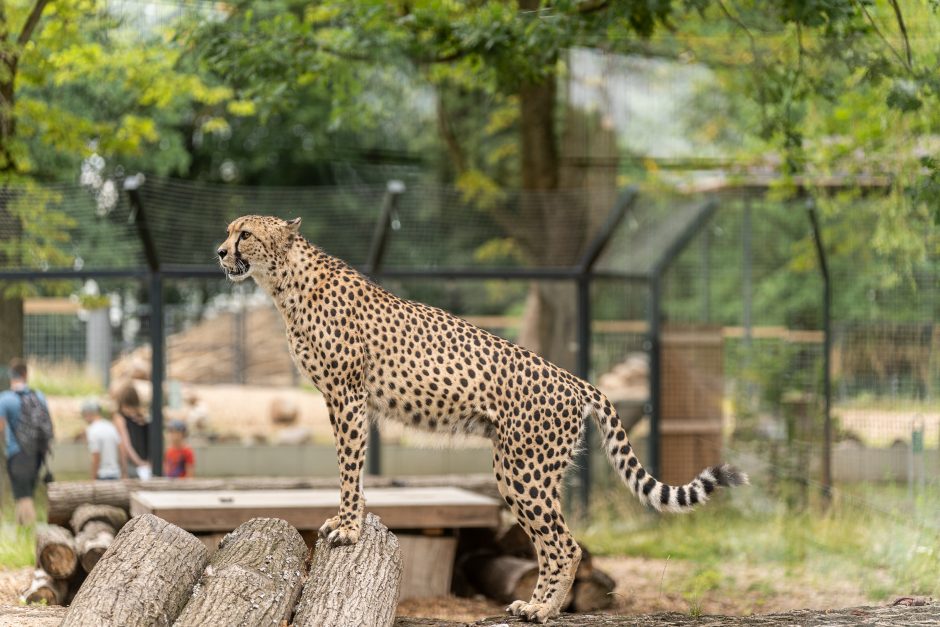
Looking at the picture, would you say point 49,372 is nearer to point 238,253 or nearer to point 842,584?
point 238,253

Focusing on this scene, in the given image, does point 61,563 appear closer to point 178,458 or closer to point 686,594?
point 178,458

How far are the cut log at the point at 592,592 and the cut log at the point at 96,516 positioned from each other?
3.16 metres

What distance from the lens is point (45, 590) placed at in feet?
23.2

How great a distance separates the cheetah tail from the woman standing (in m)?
5.64

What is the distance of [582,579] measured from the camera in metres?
7.83

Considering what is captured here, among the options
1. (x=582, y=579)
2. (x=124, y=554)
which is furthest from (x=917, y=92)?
(x=124, y=554)

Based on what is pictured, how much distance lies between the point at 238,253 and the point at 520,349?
157cm

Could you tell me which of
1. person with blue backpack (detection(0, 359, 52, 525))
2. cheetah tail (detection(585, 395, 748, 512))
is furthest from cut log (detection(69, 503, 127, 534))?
cheetah tail (detection(585, 395, 748, 512))

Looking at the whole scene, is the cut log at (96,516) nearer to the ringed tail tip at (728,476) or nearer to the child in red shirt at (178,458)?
the child in red shirt at (178,458)

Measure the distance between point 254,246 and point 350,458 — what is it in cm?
121

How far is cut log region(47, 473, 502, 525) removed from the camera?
8180 millimetres

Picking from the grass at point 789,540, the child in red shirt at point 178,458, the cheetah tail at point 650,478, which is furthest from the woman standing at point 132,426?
the cheetah tail at point 650,478

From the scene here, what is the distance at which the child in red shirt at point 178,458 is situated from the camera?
10.6 meters

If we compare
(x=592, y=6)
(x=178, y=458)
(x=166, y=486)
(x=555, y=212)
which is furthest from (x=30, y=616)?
(x=555, y=212)
